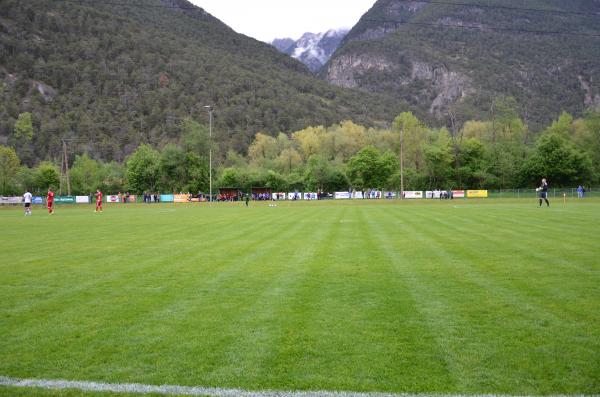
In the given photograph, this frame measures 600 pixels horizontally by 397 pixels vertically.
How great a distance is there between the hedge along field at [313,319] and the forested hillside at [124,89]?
137 m

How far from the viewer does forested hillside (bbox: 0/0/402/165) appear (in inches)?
5433

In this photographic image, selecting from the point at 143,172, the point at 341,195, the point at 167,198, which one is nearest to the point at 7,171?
the point at 143,172

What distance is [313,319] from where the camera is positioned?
6.70 m

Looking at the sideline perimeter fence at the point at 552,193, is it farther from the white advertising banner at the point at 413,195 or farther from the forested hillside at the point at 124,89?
the forested hillside at the point at 124,89

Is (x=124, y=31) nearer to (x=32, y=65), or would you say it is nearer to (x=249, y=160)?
(x=32, y=65)

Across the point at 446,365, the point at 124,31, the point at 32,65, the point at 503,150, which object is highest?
the point at 124,31

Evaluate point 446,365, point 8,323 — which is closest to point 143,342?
point 8,323

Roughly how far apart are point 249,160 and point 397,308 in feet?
426

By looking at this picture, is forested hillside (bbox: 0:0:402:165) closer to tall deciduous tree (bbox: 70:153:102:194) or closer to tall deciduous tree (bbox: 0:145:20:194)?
tall deciduous tree (bbox: 70:153:102:194)

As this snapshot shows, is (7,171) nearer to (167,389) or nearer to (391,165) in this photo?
(391,165)

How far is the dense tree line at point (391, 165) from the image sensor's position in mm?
86688

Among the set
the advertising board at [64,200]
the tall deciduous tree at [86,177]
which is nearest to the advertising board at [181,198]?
the advertising board at [64,200]

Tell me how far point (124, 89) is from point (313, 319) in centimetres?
16374

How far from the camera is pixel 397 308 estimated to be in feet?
23.8
